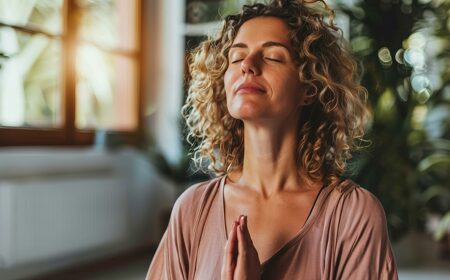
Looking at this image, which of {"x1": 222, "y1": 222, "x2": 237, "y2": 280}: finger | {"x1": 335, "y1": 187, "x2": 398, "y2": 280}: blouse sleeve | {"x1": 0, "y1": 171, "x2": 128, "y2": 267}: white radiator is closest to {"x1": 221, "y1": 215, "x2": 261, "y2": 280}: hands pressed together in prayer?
{"x1": 222, "y1": 222, "x2": 237, "y2": 280}: finger

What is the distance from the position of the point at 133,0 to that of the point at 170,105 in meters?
0.93

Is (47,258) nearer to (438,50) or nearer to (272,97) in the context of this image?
(438,50)

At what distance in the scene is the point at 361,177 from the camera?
3951 millimetres

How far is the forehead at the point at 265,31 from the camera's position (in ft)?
3.37

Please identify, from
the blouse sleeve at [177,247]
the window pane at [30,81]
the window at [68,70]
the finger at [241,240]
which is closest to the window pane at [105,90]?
the window at [68,70]

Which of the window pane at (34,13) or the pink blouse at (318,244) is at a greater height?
the window pane at (34,13)

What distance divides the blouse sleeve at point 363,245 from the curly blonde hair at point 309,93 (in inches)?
3.9

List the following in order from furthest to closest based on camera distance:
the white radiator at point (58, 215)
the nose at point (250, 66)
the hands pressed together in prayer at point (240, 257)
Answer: the white radiator at point (58, 215) < the nose at point (250, 66) < the hands pressed together in prayer at point (240, 257)

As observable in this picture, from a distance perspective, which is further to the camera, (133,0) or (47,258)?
(133,0)

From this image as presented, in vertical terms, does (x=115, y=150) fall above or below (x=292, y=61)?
below

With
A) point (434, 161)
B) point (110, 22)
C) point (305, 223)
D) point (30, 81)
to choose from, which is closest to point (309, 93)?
point (305, 223)

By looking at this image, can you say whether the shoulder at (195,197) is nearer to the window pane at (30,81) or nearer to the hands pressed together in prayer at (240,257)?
the hands pressed together in prayer at (240,257)

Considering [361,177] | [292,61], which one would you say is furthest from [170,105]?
[292,61]

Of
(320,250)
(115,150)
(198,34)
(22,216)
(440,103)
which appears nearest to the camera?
(320,250)
